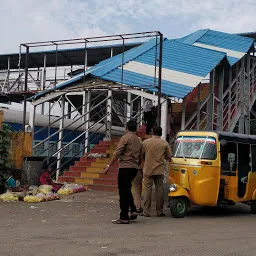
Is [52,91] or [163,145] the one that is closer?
[163,145]

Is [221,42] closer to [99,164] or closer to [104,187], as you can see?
[99,164]

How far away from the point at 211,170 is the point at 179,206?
3.24 ft

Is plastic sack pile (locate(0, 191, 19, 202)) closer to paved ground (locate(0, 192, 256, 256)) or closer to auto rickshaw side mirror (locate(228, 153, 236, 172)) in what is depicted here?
paved ground (locate(0, 192, 256, 256))

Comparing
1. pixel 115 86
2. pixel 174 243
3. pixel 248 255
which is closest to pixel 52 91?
pixel 115 86

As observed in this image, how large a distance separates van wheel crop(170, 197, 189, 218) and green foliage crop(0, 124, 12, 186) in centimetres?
517

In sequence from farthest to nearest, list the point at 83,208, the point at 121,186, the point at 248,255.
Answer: the point at 83,208, the point at 121,186, the point at 248,255

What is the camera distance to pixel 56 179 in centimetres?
1436

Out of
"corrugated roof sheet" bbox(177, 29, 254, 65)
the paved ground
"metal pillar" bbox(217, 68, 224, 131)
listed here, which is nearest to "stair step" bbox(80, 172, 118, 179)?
the paved ground

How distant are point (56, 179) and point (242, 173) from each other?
24.0ft

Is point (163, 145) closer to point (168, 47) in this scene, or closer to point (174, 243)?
point (174, 243)

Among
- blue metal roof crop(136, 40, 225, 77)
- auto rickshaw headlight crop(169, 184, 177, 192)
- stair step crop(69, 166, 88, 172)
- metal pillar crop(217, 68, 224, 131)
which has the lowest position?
auto rickshaw headlight crop(169, 184, 177, 192)

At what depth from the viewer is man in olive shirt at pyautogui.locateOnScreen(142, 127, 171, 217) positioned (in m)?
8.17

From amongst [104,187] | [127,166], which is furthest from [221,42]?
[127,166]

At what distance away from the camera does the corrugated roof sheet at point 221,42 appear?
18859 mm
